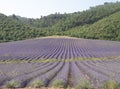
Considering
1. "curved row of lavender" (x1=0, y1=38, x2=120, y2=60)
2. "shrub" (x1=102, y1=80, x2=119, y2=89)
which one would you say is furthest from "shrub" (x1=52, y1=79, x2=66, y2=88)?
"curved row of lavender" (x1=0, y1=38, x2=120, y2=60)

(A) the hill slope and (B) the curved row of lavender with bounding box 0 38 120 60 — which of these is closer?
(B) the curved row of lavender with bounding box 0 38 120 60

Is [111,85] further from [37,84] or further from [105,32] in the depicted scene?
[105,32]

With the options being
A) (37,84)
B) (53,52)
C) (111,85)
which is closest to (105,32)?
(53,52)

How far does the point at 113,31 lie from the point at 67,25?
31.7 m

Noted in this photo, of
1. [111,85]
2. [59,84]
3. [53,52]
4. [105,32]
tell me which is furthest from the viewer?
[105,32]

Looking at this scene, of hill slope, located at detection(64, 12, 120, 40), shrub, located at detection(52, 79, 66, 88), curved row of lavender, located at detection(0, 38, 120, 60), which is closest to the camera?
shrub, located at detection(52, 79, 66, 88)

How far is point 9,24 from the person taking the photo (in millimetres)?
78875

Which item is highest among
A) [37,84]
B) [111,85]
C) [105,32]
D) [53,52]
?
[111,85]

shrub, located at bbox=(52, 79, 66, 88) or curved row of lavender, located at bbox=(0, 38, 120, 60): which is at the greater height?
shrub, located at bbox=(52, 79, 66, 88)

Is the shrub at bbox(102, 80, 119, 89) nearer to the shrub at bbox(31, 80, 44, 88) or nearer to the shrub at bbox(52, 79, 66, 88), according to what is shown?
the shrub at bbox(52, 79, 66, 88)

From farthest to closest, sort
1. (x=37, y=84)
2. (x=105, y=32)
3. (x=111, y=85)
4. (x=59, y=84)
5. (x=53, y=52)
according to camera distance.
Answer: (x=105, y=32) < (x=53, y=52) < (x=37, y=84) < (x=59, y=84) < (x=111, y=85)

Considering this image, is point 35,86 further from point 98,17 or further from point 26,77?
point 98,17

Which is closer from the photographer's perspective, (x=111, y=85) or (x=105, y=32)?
(x=111, y=85)

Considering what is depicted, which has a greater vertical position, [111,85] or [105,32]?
[111,85]
